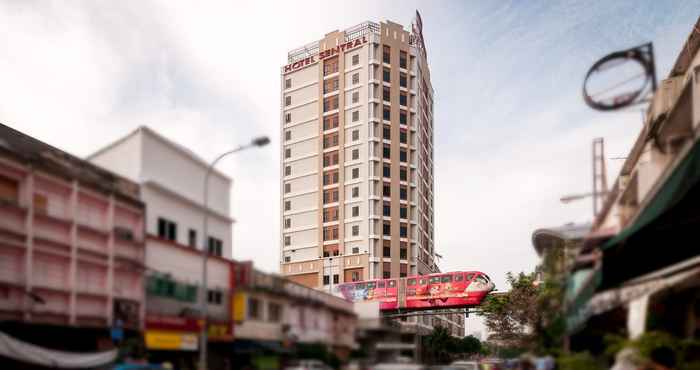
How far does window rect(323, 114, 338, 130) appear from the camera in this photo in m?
106

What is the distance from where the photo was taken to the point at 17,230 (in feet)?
83.0

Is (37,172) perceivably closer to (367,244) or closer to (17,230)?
(17,230)

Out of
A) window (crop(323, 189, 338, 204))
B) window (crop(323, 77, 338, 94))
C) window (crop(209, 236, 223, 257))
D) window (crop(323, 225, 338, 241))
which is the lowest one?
window (crop(209, 236, 223, 257))

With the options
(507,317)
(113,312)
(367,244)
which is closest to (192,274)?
(113,312)

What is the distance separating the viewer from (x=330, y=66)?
109188mm

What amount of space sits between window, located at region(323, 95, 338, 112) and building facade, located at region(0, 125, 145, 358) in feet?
258

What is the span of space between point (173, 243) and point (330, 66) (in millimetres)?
82065

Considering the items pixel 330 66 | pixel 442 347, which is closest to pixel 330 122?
pixel 330 66

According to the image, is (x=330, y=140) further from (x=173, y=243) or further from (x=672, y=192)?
(x=672, y=192)

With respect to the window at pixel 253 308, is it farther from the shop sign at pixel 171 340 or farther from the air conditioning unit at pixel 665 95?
the air conditioning unit at pixel 665 95

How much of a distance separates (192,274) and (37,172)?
25.3 ft

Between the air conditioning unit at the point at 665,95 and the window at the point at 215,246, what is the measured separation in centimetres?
2335

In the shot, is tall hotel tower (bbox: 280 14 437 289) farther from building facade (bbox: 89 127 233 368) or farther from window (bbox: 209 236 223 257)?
building facade (bbox: 89 127 233 368)

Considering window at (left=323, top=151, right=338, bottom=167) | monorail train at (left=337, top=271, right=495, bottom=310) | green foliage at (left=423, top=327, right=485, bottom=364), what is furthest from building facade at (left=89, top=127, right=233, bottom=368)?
window at (left=323, top=151, right=338, bottom=167)
